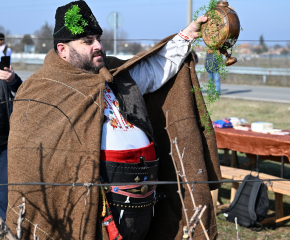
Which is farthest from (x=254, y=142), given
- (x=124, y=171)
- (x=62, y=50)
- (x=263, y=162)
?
(x=62, y=50)

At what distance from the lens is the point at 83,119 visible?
213 cm

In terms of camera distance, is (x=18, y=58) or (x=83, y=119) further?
(x=18, y=58)

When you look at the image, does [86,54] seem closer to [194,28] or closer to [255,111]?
[194,28]

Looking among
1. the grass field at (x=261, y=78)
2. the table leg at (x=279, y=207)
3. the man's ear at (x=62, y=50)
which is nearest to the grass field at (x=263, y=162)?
the table leg at (x=279, y=207)

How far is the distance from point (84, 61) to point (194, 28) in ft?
2.48

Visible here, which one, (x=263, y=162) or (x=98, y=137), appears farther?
(x=263, y=162)

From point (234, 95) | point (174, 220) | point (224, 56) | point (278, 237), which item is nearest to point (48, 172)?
point (174, 220)

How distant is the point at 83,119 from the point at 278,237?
3.07 meters

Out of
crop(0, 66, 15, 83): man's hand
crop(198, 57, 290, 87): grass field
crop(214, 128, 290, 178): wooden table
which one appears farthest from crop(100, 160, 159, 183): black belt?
crop(198, 57, 290, 87): grass field

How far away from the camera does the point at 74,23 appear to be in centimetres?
231

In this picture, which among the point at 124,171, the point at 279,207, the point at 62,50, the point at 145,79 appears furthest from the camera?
the point at 279,207

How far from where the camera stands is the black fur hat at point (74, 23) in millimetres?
2316

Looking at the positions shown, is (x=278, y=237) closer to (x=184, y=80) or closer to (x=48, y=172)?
(x=184, y=80)

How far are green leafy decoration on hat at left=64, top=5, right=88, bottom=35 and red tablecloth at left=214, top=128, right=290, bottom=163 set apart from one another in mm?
3447
